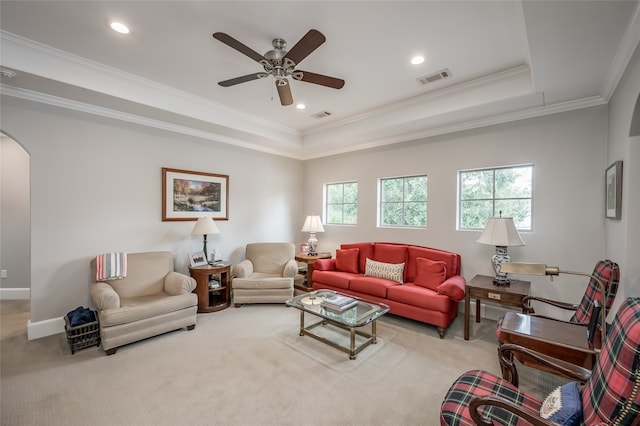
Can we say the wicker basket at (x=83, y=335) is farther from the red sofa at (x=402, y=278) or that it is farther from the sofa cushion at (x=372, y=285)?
the sofa cushion at (x=372, y=285)

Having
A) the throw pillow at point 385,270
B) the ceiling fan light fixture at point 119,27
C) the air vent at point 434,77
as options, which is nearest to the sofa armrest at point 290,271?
the throw pillow at point 385,270

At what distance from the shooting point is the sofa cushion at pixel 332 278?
164 inches

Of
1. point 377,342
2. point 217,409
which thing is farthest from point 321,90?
point 217,409

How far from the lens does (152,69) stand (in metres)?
2.99

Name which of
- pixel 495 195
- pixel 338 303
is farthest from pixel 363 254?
pixel 495 195

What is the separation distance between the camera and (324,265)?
465 cm

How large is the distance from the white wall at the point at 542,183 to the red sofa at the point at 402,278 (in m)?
0.34

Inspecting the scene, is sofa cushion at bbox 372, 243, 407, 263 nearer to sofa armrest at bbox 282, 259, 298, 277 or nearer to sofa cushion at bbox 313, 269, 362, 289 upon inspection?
sofa cushion at bbox 313, 269, 362, 289

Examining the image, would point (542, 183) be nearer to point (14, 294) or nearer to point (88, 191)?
point (88, 191)

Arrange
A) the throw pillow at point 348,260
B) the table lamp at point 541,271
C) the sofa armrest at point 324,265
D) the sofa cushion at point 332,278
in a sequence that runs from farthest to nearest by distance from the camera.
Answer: the sofa armrest at point 324,265 < the throw pillow at point 348,260 < the sofa cushion at point 332,278 < the table lamp at point 541,271

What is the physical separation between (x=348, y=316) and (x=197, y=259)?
2.53 meters

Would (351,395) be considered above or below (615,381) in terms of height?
below

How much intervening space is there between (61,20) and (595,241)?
554 cm

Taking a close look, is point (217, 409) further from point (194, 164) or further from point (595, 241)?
point (595, 241)
